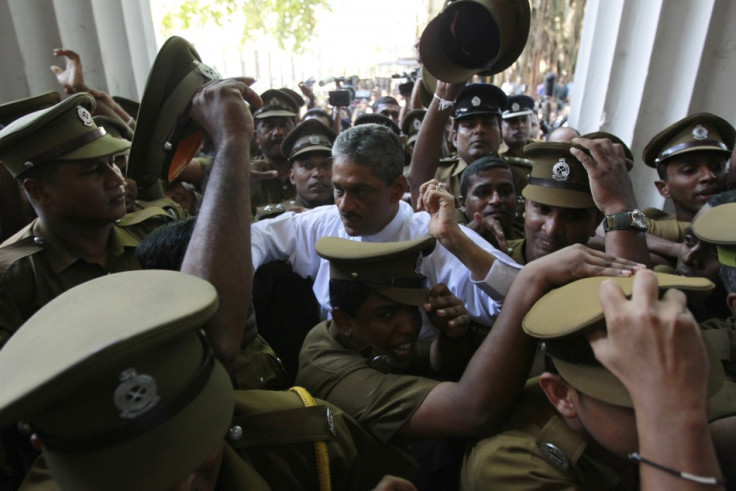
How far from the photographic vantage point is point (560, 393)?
4.24 ft

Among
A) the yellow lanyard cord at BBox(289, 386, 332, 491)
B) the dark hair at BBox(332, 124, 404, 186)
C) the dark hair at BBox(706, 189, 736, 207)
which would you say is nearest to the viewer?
the yellow lanyard cord at BBox(289, 386, 332, 491)

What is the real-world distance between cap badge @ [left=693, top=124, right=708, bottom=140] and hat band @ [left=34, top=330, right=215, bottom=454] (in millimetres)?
3224

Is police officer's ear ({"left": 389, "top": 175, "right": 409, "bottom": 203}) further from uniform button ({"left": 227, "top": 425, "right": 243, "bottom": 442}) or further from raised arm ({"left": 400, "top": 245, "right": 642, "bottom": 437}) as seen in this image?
uniform button ({"left": 227, "top": 425, "right": 243, "bottom": 442})

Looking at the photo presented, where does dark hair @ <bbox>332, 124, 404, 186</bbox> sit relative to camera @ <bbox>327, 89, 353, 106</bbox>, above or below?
above

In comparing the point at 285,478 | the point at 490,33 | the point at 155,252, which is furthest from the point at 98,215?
the point at 490,33

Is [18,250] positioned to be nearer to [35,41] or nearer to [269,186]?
[35,41]

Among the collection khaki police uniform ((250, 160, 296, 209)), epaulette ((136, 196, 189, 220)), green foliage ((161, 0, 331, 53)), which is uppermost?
green foliage ((161, 0, 331, 53))

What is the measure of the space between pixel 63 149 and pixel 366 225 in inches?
57.7

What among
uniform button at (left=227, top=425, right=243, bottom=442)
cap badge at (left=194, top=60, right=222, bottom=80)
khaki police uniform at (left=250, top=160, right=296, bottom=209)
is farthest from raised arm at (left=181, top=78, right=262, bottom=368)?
khaki police uniform at (left=250, top=160, right=296, bottom=209)

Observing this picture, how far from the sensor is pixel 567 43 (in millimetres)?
13656

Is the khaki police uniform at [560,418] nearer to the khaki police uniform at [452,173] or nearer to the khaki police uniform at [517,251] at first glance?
the khaki police uniform at [517,251]

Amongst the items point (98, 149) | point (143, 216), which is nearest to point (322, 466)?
point (98, 149)

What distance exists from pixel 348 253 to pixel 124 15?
339 cm

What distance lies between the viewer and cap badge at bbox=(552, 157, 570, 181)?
8.02ft
